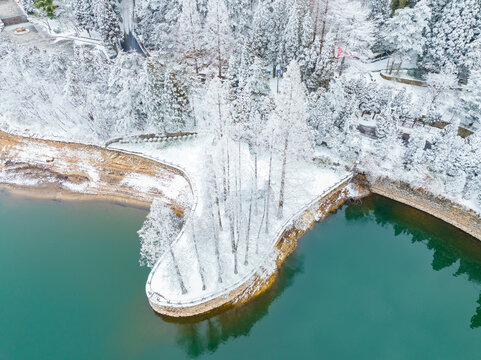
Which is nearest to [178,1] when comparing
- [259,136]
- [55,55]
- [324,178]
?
[55,55]

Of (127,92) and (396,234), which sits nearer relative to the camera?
(396,234)

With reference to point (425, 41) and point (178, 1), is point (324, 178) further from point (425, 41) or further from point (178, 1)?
point (178, 1)

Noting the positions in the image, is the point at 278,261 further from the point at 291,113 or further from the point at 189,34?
the point at 189,34

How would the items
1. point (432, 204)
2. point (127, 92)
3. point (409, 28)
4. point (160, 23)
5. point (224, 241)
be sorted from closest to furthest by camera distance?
point (224, 241)
point (432, 204)
point (127, 92)
point (409, 28)
point (160, 23)

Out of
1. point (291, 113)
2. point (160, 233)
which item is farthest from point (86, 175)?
point (291, 113)

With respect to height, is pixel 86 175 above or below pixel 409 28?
below

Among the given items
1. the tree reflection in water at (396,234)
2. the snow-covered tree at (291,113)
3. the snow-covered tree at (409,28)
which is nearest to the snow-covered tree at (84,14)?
the snow-covered tree at (291,113)
